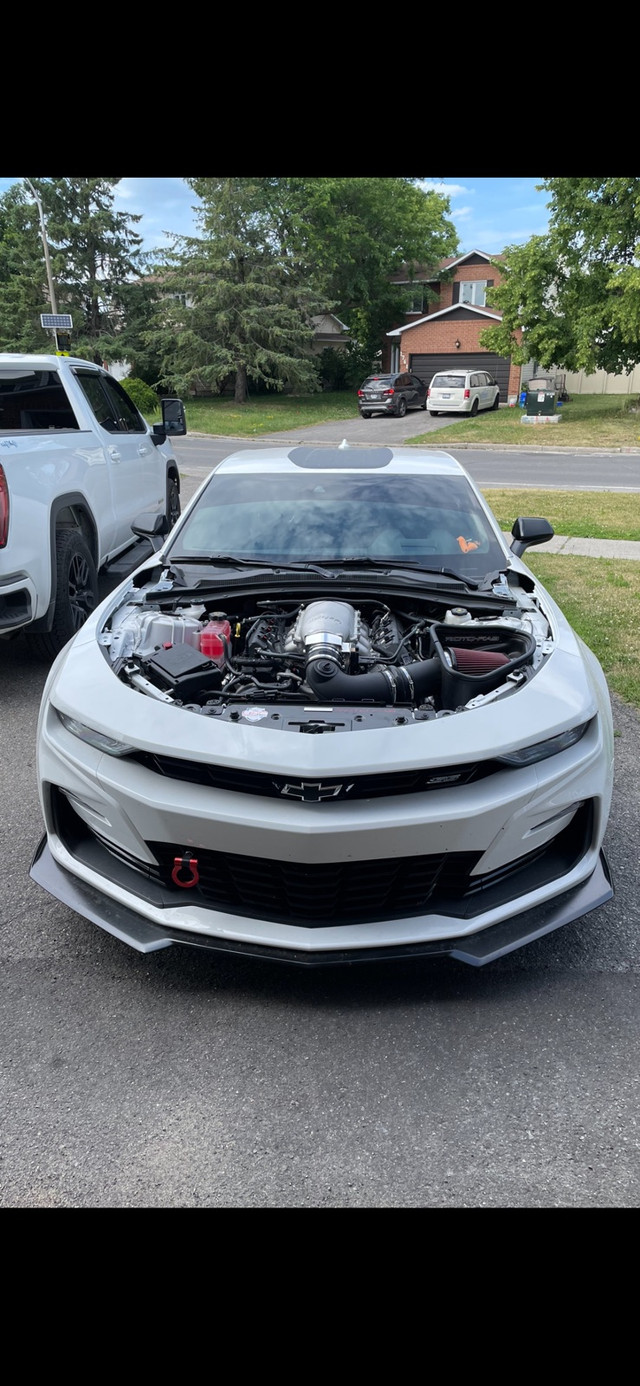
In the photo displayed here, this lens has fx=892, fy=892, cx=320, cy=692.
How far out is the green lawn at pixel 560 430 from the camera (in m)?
24.4

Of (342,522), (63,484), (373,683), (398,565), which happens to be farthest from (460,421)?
(373,683)

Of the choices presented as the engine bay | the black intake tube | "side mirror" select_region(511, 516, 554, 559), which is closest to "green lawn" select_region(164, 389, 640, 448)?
"side mirror" select_region(511, 516, 554, 559)

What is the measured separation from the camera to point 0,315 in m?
37.7

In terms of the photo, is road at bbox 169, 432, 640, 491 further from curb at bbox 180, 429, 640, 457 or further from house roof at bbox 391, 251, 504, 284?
house roof at bbox 391, 251, 504, 284

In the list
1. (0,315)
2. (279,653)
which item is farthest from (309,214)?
(279,653)

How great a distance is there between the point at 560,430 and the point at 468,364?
13.7 meters

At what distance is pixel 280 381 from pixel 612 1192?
1337 inches

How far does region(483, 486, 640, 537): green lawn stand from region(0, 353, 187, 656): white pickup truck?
5266 mm

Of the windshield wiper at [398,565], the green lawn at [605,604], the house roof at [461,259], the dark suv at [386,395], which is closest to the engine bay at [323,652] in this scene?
the windshield wiper at [398,565]

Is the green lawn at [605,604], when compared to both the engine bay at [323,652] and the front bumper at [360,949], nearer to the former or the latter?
the engine bay at [323,652]

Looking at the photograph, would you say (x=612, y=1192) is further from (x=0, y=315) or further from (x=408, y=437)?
(x=0, y=315)

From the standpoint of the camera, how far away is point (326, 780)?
8.15ft

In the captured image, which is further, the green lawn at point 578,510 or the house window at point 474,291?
the house window at point 474,291

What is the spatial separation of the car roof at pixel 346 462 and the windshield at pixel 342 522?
0.31 feet
